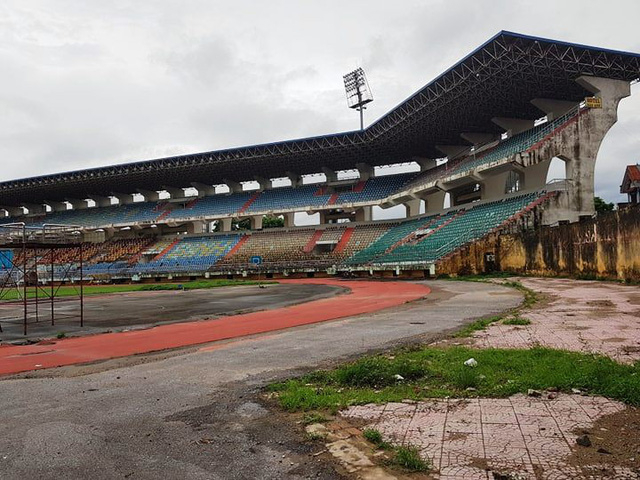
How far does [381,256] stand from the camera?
127 ft

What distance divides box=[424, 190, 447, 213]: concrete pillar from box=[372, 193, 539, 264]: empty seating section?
5.95 meters

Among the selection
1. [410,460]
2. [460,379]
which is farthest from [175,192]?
[410,460]

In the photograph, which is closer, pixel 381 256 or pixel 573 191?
pixel 573 191

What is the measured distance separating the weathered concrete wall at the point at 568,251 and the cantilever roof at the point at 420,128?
11.3m

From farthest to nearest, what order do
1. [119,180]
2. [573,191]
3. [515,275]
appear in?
[119,180] → [573,191] → [515,275]

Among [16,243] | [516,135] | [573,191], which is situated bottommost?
[16,243]

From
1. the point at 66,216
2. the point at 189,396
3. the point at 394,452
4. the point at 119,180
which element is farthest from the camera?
the point at 66,216

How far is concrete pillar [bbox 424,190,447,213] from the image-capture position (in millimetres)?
45391

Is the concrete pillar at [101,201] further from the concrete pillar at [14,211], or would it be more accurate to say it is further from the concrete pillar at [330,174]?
the concrete pillar at [330,174]

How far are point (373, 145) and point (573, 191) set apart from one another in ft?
70.2

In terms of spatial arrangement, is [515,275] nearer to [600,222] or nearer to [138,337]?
[600,222]

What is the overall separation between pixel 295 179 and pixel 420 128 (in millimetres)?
19813

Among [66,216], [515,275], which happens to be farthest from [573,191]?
[66,216]

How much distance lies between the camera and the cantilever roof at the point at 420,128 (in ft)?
93.7
